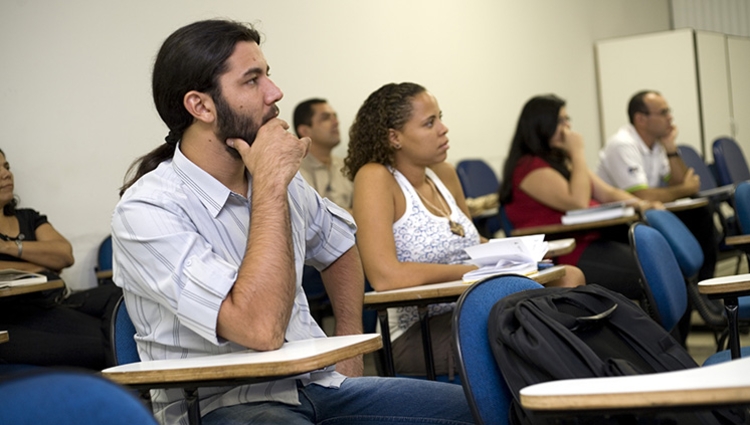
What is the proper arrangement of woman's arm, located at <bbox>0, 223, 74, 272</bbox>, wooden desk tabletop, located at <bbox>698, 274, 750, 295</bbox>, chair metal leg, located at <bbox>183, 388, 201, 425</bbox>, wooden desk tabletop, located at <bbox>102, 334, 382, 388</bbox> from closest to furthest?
wooden desk tabletop, located at <bbox>102, 334, 382, 388</bbox> → chair metal leg, located at <bbox>183, 388, 201, 425</bbox> → wooden desk tabletop, located at <bbox>698, 274, 750, 295</bbox> → woman's arm, located at <bbox>0, 223, 74, 272</bbox>

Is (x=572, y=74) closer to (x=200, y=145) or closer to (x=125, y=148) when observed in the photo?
(x=125, y=148)

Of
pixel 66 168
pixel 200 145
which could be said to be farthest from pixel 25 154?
pixel 200 145

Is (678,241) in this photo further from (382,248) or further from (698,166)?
(698,166)

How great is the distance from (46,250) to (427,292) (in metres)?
2.21

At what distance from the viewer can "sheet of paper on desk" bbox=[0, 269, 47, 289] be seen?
3357 mm

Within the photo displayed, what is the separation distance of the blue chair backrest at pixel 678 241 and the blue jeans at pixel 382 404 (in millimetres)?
1721

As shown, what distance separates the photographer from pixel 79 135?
14.4 ft

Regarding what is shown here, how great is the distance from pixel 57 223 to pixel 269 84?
276 cm

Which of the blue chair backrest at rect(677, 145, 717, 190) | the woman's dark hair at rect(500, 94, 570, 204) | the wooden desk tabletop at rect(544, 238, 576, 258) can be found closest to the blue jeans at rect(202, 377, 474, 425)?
the wooden desk tabletop at rect(544, 238, 576, 258)

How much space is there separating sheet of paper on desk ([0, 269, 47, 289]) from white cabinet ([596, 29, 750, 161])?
6.69 meters

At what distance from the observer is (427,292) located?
2508 mm

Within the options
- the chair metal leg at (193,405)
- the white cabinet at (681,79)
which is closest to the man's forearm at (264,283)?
the chair metal leg at (193,405)

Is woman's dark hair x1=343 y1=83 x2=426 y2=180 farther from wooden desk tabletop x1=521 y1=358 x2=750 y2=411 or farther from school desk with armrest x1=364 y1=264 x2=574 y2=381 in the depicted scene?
wooden desk tabletop x1=521 y1=358 x2=750 y2=411

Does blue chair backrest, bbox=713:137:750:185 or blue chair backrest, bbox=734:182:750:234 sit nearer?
blue chair backrest, bbox=734:182:750:234
